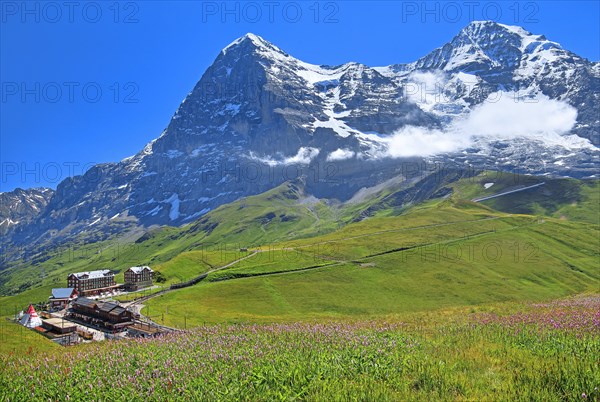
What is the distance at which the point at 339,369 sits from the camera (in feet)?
38.3

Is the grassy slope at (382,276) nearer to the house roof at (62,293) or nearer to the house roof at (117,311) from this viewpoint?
the house roof at (117,311)

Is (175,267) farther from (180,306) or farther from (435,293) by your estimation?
(435,293)

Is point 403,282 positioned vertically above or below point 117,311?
below

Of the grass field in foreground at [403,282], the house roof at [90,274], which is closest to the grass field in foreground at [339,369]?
the grass field in foreground at [403,282]

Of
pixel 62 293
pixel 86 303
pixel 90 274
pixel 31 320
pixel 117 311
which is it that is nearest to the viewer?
pixel 31 320

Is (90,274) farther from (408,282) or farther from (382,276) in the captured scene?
(408,282)

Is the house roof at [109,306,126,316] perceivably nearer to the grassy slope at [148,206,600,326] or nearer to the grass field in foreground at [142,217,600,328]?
the grass field in foreground at [142,217,600,328]

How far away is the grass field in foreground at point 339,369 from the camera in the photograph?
962 centimetres

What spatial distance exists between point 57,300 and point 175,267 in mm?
41129

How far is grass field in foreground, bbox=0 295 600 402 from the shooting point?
31.6 ft

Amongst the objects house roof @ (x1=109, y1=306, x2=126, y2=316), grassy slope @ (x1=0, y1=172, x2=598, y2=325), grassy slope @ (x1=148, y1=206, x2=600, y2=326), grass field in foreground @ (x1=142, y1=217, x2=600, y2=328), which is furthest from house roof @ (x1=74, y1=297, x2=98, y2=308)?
grassy slope @ (x1=0, y1=172, x2=598, y2=325)

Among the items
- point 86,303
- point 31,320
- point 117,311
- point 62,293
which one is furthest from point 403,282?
point 62,293

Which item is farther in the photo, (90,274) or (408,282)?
(90,274)

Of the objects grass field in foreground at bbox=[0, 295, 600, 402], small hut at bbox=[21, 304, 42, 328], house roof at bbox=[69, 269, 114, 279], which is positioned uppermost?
grass field in foreground at bbox=[0, 295, 600, 402]
